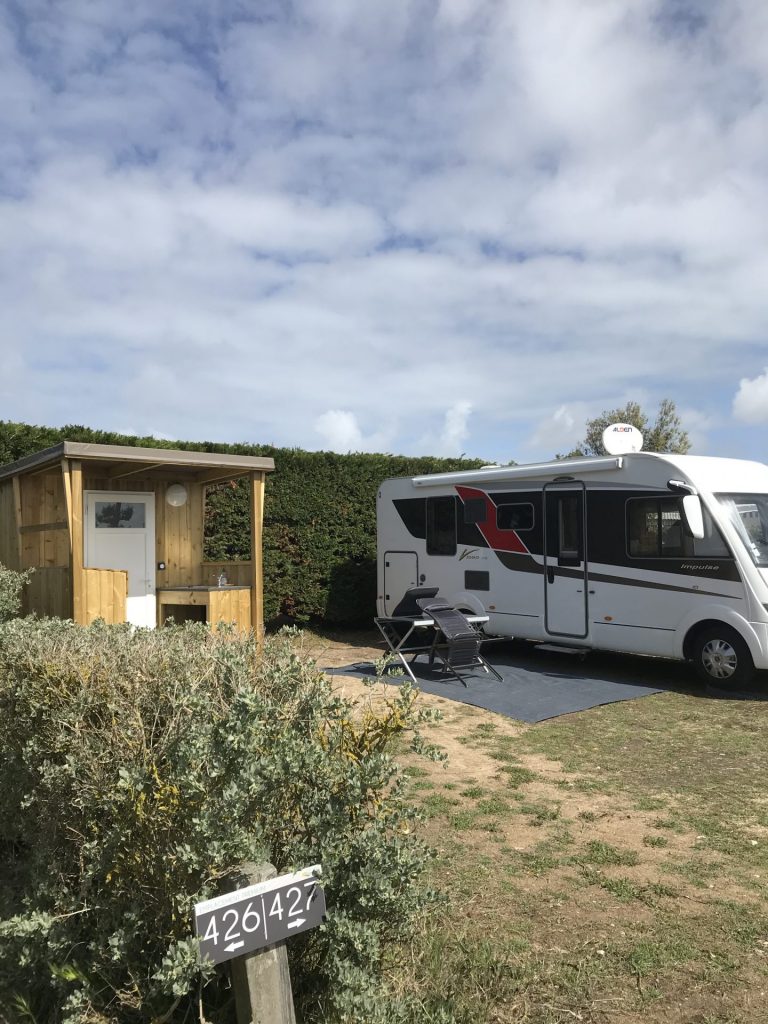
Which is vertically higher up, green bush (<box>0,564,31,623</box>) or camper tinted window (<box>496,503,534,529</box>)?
camper tinted window (<box>496,503,534,529</box>)

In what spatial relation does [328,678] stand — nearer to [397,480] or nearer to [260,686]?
[260,686]

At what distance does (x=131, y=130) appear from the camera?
26.4ft

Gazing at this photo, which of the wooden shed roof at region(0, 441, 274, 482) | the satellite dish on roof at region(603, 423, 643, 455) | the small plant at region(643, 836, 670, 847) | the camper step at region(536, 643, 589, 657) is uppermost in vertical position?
the satellite dish on roof at region(603, 423, 643, 455)

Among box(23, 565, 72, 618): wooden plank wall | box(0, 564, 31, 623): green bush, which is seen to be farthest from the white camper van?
box(0, 564, 31, 623): green bush

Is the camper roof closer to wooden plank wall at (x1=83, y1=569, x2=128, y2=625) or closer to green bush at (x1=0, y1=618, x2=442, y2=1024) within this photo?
wooden plank wall at (x1=83, y1=569, x2=128, y2=625)

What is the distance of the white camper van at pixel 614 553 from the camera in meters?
8.41

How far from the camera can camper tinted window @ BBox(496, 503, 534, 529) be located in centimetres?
1019

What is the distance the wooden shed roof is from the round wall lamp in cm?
18

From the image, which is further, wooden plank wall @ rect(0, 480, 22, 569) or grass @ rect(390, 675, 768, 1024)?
wooden plank wall @ rect(0, 480, 22, 569)

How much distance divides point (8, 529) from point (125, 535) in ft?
4.55

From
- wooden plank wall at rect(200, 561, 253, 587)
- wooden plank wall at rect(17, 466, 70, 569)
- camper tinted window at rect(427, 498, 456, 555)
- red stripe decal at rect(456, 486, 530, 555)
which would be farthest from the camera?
camper tinted window at rect(427, 498, 456, 555)

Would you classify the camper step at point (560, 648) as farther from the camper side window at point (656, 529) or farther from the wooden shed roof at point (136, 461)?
the wooden shed roof at point (136, 461)

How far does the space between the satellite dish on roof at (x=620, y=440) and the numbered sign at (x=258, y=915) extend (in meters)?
8.27

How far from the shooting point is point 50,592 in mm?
8875
